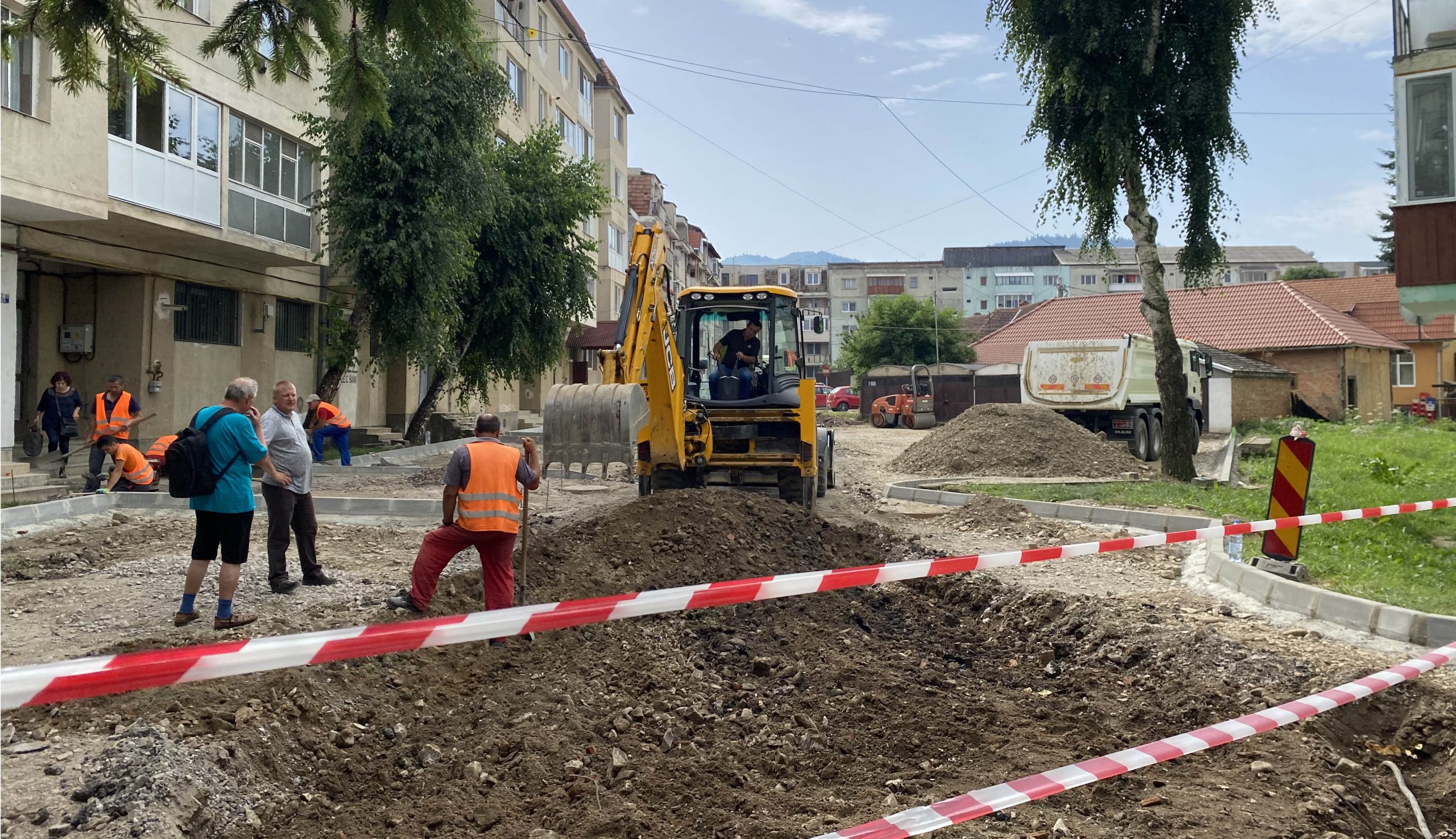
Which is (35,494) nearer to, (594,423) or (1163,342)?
(594,423)

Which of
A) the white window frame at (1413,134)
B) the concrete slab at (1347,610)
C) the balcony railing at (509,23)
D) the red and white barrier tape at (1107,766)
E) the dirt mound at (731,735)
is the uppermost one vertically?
the balcony railing at (509,23)

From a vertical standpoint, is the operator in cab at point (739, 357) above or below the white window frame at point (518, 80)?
below

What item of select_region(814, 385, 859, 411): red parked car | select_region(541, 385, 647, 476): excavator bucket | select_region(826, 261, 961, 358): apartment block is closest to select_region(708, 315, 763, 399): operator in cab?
select_region(541, 385, 647, 476): excavator bucket

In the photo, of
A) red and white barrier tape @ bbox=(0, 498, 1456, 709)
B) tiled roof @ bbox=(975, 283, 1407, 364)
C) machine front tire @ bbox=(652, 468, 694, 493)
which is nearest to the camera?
red and white barrier tape @ bbox=(0, 498, 1456, 709)

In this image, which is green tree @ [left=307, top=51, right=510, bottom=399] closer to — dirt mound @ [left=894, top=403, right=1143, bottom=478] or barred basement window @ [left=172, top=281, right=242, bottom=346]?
barred basement window @ [left=172, top=281, right=242, bottom=346]

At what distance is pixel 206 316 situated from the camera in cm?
1908

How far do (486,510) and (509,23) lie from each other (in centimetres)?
3103

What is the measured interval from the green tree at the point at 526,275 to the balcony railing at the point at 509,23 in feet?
26.1

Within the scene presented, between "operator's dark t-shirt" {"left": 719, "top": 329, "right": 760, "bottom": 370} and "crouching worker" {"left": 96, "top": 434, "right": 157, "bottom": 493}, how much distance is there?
25.4ft

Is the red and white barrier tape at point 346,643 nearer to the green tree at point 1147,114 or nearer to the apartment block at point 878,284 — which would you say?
the green tree at point 1147,114

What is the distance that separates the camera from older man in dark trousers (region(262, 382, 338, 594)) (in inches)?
291

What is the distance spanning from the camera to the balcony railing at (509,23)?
101ft

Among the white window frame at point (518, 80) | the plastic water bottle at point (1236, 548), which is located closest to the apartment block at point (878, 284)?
the white window frame at point (518, 80)

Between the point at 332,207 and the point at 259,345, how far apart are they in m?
3.59
